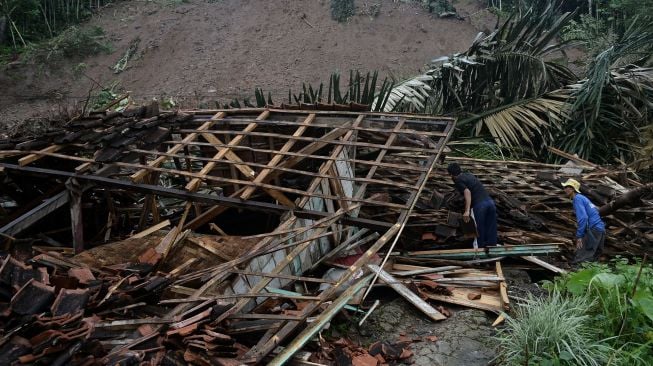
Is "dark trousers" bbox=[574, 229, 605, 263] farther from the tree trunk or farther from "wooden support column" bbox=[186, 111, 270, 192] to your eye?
"wooden support column" bbox=[186, 111, 270, 192]

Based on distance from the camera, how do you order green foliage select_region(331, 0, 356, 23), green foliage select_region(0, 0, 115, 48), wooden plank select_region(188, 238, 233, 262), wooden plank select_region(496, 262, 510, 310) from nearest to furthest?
1. wooden plank select_region(496, 262, 510, 310)
2. wooden plank select_region(188, 238, 233, 262)
3. green foliage select_region(0, 0, 115, 48)
4. green foliage select_region(331, 0, 356, 23)

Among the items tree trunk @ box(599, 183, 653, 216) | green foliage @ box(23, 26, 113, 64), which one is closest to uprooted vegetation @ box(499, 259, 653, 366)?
tree trunk @ box(599, 183, 653, 216)

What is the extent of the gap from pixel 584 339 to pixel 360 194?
10.7 feet

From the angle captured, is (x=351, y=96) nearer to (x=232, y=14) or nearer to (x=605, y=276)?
(x=605, y=276)

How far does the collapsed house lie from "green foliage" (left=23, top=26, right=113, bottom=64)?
44.1 feet

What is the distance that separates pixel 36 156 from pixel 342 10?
16.8 m

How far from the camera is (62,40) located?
66.7ft

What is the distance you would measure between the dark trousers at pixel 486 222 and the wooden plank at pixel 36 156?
17.9ft

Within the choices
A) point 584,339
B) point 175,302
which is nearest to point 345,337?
point 175,302

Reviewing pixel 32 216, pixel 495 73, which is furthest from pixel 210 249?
pixel 495 73

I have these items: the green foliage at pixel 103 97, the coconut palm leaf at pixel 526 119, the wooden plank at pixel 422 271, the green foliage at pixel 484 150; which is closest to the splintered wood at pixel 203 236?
the wooden plank at pixel 422 271

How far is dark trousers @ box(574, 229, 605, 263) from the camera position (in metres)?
6.90

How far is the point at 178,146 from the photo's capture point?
7.07 m

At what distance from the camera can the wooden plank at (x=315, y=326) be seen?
438 centimetres
